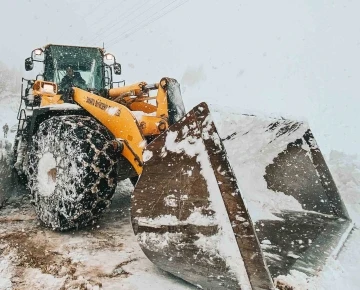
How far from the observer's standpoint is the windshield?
17.9 ft

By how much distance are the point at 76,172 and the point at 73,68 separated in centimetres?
287

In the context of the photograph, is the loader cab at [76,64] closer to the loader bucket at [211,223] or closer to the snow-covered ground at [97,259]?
the snow-covered ground at [97,259]

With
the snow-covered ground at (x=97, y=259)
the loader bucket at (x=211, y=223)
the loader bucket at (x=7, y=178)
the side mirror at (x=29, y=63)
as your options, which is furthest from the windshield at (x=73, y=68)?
the loader bucket at (x=211, y=223)

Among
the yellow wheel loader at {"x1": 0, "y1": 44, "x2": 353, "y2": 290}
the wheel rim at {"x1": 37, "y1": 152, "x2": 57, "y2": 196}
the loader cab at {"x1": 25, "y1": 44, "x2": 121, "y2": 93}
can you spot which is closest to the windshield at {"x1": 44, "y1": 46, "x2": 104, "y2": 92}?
the loader cab at {"x1": 25, "y1": 44, "x2": 121, "y2": 93}

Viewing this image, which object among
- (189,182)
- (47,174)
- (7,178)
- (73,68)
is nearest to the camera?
(189,182)

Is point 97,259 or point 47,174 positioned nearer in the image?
point 97,259

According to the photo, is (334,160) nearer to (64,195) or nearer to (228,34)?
(64,195)

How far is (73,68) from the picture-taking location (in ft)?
18.4

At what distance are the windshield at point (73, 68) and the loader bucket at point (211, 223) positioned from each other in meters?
3.14

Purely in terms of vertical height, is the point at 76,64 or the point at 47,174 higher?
the point at 76,64

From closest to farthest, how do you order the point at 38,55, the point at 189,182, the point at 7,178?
the point at 189,182 → the point at 7,178 → the point at 38,55

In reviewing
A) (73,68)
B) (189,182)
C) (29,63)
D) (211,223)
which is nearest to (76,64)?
(73,68)

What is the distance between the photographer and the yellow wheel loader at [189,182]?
2.21 m

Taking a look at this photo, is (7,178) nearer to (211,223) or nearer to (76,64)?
(76,64)
